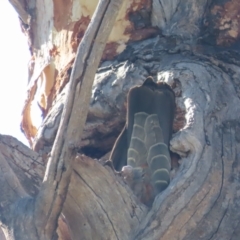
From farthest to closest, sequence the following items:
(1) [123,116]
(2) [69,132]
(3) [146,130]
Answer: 1. (1) [123,116]
2. (3) [146,130]
3. (2) [69,132]

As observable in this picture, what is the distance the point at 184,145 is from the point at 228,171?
116 mm

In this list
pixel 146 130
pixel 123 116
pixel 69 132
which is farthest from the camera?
pixel 123 116

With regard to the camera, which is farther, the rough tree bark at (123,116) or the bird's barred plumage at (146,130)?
the bird's barred plumage at (146,130)

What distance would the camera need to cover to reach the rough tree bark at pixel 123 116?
1.93m

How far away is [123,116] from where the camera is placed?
7.71ft

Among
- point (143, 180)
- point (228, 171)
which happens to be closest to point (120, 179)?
point (143, 180)

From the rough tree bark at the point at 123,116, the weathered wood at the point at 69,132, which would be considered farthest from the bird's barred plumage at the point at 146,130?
the weathered wood at the point at 69,132

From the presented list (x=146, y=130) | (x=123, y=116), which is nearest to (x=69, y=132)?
(x=146, y=130)

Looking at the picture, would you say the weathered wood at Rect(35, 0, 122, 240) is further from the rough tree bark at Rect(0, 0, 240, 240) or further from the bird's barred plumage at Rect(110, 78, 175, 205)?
the bird's barred plumage at Rect(110, 78, 175, 205)

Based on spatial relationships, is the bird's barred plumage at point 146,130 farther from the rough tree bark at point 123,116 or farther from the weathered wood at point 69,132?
the weathered wood at point 69,132

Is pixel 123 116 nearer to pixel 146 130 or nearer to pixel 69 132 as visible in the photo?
pixel 146 130

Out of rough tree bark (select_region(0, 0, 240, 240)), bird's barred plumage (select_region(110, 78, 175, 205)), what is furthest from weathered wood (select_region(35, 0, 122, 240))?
bird's barred plumage (select_region(110, 78, 175, 205))

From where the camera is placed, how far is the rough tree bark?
1.93 meters

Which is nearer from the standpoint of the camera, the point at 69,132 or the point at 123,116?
the point at 69,132
